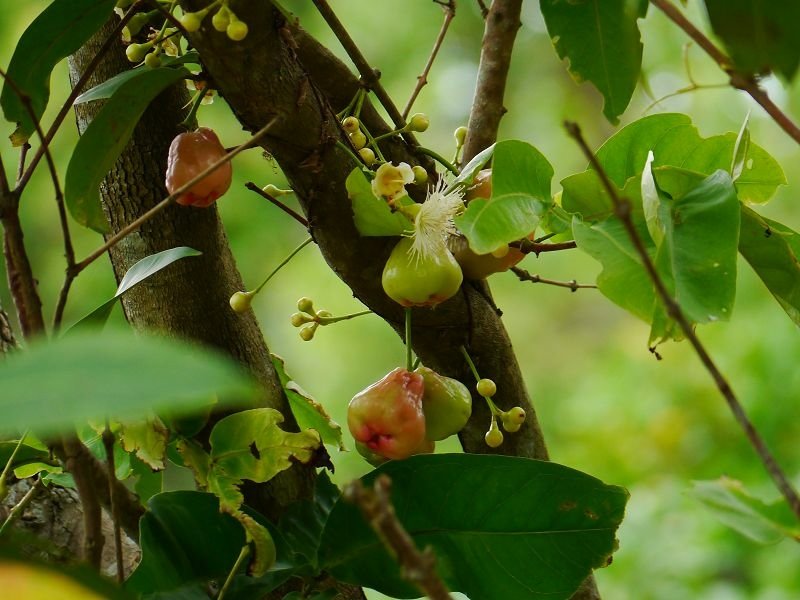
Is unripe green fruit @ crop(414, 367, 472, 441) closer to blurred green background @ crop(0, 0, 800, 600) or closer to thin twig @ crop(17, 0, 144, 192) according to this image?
thin twig @ crop(17, 0, 144, 192)

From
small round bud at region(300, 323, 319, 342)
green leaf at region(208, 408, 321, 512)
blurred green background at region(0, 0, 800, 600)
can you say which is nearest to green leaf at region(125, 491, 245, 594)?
green leaf at region(208, 408, 321, 512)

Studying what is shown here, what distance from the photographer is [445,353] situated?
2.16 feet

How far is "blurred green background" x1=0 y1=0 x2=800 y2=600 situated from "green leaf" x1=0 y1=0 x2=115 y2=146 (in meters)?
0.85

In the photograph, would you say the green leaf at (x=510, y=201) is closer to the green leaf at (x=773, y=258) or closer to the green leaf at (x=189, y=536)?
the green leaf at (x=773, y=258)

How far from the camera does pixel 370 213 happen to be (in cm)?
56

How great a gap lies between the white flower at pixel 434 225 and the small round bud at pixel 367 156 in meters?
0.05

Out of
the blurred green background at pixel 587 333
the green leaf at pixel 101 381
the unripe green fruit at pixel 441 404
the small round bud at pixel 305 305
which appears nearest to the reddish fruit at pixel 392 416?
the unripe green fruit at pixel 441 404

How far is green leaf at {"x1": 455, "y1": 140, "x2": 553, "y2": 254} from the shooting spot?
0.50 m

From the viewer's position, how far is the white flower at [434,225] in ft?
1.79

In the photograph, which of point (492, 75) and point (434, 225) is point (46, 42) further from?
point (492, 75)

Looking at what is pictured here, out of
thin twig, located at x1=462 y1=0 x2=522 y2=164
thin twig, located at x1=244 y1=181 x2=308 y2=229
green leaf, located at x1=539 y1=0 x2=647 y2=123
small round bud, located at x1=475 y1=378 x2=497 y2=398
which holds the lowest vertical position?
small round bud, located at x1=475 y1=378 x2=497 y2=398

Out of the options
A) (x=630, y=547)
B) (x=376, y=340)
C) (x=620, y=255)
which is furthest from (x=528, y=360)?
(x=620, y=255)

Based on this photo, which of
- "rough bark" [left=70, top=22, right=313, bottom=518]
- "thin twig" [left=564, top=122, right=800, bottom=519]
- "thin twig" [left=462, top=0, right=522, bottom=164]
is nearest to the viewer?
"thin twig" [left=564, top=122, right=800, bottom=519]

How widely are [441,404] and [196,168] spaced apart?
212 mm
